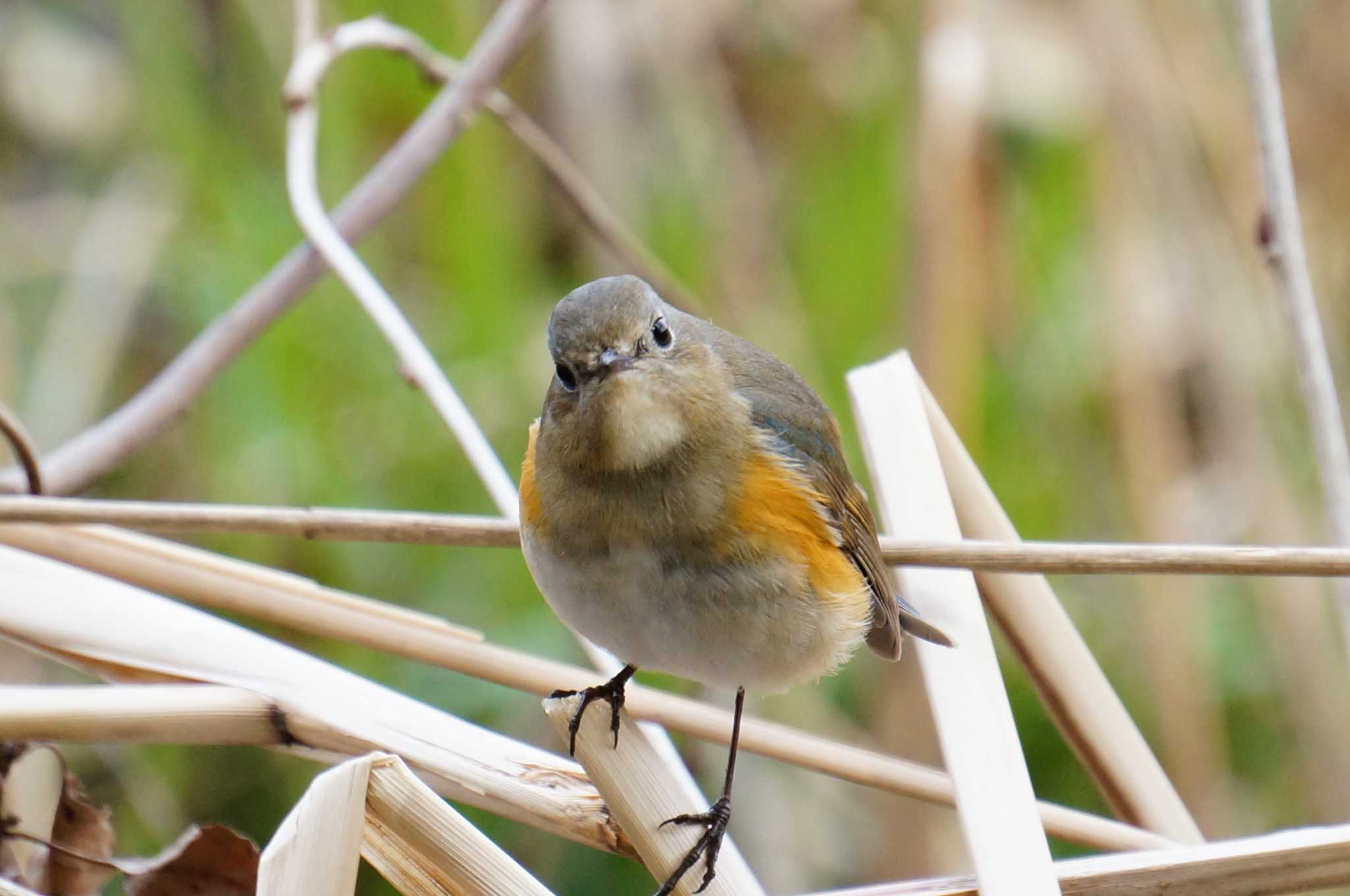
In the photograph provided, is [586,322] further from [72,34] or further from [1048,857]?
[72,34]

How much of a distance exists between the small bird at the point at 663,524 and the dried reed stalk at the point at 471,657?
63mm

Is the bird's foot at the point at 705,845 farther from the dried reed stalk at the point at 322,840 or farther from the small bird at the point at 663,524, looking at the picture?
the dried reed stalk at the point at 322,840

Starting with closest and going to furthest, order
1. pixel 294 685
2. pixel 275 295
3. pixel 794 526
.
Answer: pixel 294 685, pixel 794 526, pixel 275 295

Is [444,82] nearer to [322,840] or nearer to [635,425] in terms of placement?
[635,425]

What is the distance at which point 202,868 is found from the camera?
1934mm

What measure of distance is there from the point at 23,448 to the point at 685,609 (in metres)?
1.10

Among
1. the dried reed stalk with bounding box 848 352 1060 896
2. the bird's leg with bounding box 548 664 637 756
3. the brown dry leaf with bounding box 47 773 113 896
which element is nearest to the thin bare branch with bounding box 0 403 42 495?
the brown dry leaf with bounding box 47 773 113 896

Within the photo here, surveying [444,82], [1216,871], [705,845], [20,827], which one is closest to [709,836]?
[705,845]

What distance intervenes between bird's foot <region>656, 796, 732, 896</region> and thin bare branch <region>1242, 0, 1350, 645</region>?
111cm

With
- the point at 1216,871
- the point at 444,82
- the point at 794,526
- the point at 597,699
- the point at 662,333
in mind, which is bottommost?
the point at 1216,871

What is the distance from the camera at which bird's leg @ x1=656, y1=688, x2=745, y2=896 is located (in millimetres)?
1802

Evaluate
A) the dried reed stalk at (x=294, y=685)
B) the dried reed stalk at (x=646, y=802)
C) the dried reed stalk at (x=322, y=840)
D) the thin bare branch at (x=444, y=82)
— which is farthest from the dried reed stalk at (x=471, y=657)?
the thin bare branch at (x=444, y=82)

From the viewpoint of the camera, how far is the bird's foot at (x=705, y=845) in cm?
180

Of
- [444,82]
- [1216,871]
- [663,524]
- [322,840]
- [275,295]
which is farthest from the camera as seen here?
[444,82]
